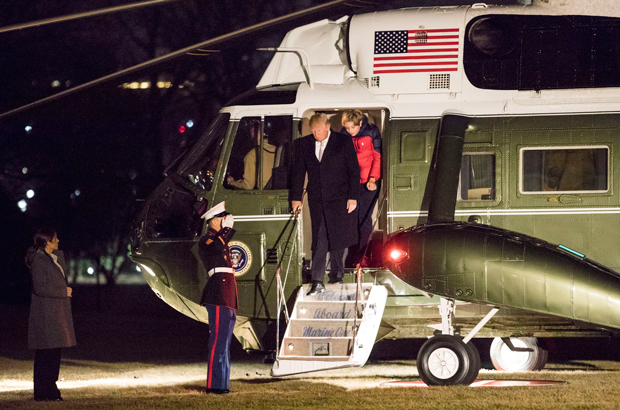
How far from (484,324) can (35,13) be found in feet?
50.3

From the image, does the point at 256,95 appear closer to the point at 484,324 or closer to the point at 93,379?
the point at 484,324

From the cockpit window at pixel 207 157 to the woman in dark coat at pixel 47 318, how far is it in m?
2.14

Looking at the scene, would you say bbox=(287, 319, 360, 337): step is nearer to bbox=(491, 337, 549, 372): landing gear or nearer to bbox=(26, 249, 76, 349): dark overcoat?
bbox=(26, 249, 76, 349): dark overcoat

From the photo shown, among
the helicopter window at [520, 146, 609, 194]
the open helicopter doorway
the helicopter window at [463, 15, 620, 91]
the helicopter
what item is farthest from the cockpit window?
the helicopter window at [520, 146, 609, 194]

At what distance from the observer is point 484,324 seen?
31.0 ft

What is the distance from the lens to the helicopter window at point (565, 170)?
9.75 m

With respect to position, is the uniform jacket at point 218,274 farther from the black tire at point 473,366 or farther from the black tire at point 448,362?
the black tire at point 473,366

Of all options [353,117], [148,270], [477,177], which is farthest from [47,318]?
[477,177]

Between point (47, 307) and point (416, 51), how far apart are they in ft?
16.8

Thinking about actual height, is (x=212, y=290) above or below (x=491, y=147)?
below

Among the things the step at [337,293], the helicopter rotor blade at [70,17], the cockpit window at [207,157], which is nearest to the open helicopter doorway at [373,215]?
the step at [337,293]

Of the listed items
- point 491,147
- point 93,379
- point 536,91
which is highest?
point 536,91

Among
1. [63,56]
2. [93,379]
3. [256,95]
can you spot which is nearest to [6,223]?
[63,56]

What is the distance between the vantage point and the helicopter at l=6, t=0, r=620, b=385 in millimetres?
9219
